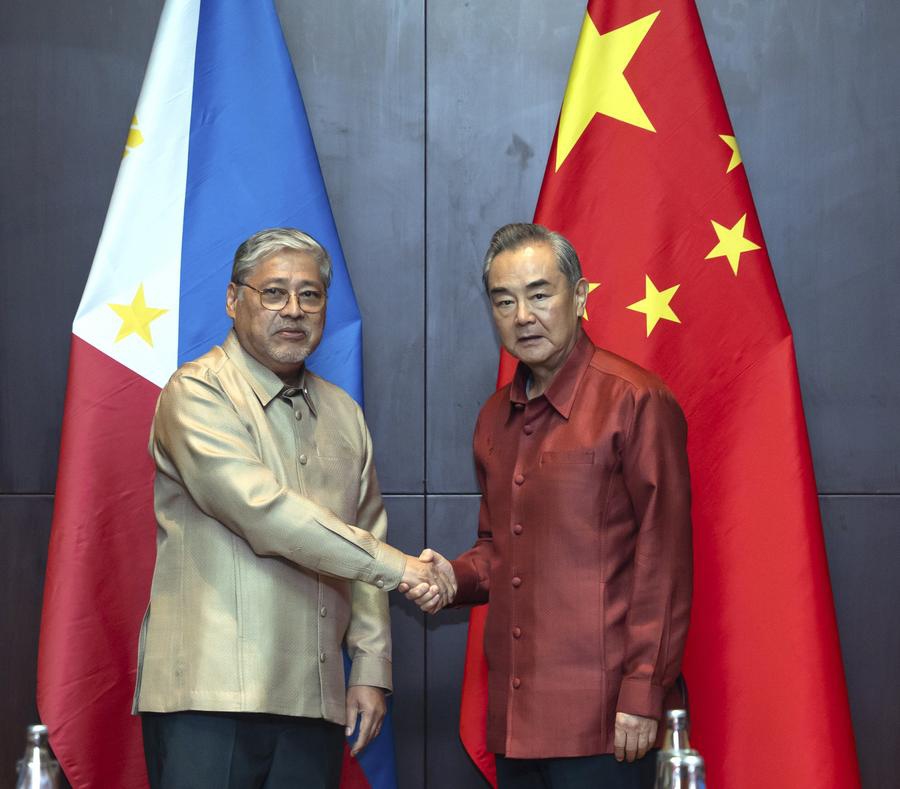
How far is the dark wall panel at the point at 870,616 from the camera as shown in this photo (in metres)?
2.87

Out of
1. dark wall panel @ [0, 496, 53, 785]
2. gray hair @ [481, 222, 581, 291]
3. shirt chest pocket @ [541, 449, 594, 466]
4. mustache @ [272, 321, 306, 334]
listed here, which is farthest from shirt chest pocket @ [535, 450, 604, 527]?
dark wall panel @ [0, 496, 53, 785]

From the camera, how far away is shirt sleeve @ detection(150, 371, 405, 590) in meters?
2.06

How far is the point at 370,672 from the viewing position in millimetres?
2307

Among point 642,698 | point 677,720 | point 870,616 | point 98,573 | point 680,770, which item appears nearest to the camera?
point 680,770

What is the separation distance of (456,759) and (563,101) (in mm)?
1716

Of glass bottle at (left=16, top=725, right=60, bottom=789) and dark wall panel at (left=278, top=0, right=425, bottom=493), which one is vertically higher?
dark wall panel at (left=278, top=0, right=425, bottom=493)

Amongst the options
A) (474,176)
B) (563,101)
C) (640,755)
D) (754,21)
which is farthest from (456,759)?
(754,21)

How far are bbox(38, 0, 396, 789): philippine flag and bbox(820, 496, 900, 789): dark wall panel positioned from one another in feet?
4.01

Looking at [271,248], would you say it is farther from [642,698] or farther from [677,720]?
[677,720]

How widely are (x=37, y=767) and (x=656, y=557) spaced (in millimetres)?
1165

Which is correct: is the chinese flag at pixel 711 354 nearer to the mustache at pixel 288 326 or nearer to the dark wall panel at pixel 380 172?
the dark wall panel at pixel 380 172

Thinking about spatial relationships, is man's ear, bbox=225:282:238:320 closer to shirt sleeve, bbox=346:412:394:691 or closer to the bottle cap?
shirt sleeve, bbox=346:412:394:691

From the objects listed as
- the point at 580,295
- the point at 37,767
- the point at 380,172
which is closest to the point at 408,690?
the point at 580,295

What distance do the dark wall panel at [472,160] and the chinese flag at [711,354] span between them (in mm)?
212
